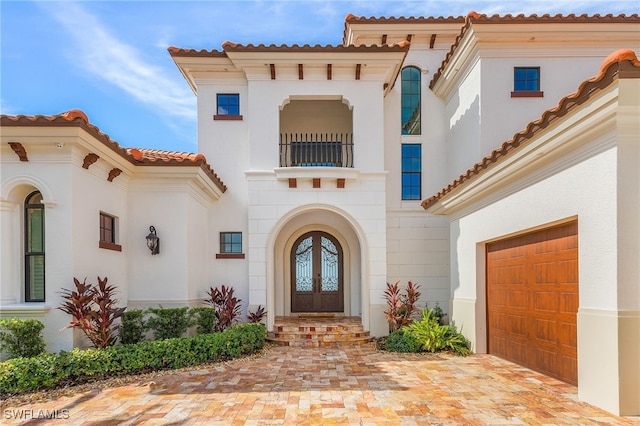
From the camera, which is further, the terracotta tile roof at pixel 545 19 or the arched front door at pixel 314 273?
the arched front door at pixel 314 273

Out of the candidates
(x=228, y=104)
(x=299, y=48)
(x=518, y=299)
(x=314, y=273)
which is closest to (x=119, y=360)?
(x=314, y=273)

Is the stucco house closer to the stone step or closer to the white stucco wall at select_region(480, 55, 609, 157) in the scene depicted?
the white stucco wall at select_region(480, 55, 609, 157)

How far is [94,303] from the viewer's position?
8.14 metres

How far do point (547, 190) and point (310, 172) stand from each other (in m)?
5.88

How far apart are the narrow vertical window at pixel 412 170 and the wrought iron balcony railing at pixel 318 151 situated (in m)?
1.65

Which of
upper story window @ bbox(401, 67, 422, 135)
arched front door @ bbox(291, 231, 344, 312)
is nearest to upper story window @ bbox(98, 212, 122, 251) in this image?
arched front door @ bbox(291, 231, 344, 312)

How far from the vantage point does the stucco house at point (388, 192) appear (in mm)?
5770

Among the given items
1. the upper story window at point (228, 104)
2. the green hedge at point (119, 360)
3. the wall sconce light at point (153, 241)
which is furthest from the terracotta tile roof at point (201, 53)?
the green hedge at point (119, 360)

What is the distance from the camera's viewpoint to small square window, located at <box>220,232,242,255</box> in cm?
1231

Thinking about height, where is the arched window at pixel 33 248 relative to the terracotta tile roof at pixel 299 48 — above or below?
below

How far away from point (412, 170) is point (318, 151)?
2830mm

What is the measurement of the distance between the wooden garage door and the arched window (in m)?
8.46

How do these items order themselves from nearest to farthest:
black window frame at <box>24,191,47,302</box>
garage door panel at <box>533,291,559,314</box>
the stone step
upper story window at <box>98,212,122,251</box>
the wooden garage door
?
the wooden garage door, garage door panel at <box>533,291,559,314</box>, black window frame at <box>24,191,47,302</box>, upper story window at <box>98,212,122,251</box>, the stone step

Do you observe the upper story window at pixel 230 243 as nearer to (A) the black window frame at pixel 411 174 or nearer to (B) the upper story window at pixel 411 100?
(A) the black window frame at pixel 411 174
